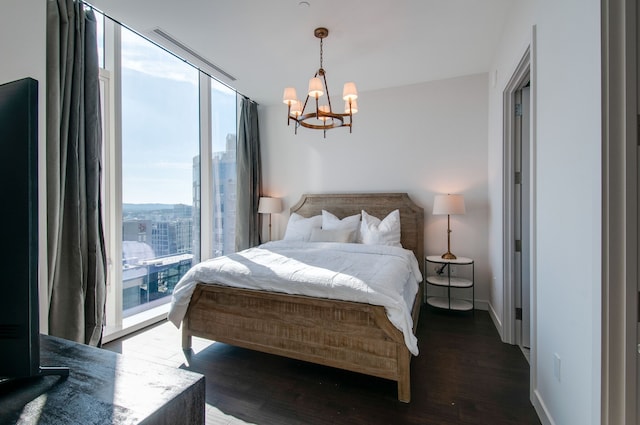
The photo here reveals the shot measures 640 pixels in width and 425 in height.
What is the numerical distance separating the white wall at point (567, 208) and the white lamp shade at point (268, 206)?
3.37 meters

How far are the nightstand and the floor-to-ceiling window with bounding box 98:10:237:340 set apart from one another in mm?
2814

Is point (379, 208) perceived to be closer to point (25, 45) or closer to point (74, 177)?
point (74, 177)

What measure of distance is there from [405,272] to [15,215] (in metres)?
2.36

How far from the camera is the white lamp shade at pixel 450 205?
10.8 feet

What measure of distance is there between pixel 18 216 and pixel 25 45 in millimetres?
1879

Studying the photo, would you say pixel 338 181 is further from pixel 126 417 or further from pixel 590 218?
pixel 126 417

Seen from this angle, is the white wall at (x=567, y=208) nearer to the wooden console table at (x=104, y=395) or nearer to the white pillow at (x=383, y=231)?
the wooden console table at (x=104, y=395)

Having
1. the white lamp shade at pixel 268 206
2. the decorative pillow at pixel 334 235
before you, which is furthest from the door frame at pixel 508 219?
the white lamp shade at pixel 268 206

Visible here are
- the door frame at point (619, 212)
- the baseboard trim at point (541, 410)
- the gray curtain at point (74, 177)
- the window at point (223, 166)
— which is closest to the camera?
the door frame at point (619, 212)

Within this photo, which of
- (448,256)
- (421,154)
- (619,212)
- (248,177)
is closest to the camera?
(619,212)

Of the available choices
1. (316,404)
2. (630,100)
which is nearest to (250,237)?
(316,404)

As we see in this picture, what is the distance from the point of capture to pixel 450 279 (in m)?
3.45

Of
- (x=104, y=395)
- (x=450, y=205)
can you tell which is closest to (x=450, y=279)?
(x=450, y=205)

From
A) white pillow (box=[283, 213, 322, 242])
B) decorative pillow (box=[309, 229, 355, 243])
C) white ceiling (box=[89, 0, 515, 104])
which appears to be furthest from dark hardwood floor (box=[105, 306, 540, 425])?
white ceiling (box=[89, 0, 515, 104])
